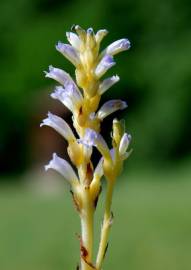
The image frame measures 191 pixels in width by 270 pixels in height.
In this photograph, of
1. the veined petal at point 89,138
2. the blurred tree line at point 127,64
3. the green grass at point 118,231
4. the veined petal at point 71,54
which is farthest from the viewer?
the blurred tree line at point 127,64

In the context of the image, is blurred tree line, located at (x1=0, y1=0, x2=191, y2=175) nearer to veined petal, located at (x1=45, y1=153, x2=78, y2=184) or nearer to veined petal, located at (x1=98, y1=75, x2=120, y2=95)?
veined petal, located at (x1=45, y1=153, x2=78, y2=184)

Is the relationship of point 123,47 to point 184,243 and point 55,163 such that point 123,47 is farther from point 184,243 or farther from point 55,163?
point 184,243

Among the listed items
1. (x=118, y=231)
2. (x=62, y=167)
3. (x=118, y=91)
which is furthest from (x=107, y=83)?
(x=118, y=91)

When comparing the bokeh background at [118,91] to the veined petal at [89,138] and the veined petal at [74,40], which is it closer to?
the veined petal at [74,40]

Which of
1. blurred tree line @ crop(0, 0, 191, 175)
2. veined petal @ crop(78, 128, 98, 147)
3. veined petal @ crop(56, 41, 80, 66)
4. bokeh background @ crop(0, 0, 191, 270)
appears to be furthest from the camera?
blurred tree line @ crop(0, 0, 191, 175)

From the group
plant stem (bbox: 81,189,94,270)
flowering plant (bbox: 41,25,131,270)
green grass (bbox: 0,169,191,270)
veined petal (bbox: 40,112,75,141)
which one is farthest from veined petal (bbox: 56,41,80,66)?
green grass (bbox: 0,169,191,270)

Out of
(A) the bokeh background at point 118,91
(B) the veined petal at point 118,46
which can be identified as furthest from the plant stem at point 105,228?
(A) the bokeh background at point 118,91

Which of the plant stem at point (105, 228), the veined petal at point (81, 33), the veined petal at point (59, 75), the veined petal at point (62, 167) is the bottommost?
the plant stem at point (105, 228)
